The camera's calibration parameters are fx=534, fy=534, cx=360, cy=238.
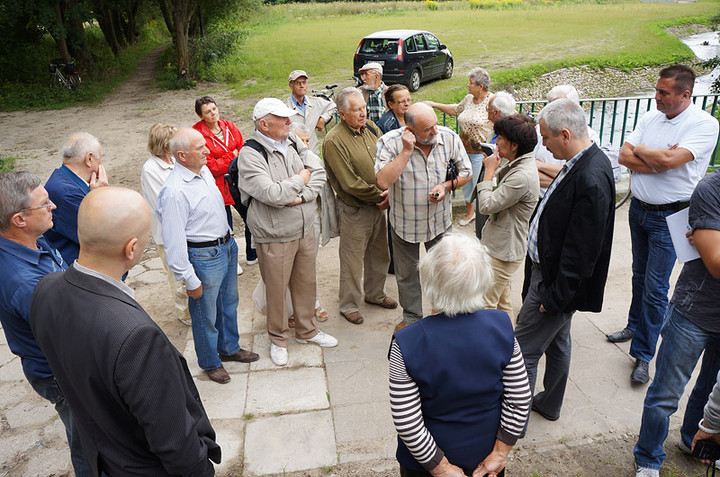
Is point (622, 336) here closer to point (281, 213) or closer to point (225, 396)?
point (281, 213)

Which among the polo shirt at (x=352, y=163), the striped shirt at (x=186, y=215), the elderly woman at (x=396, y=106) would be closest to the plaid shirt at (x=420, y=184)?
the polo shirt at (x=352, y=163)

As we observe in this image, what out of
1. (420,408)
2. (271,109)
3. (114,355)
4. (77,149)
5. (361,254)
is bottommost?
(361,254)

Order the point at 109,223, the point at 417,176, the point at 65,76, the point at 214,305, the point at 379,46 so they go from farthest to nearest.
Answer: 1. the point at 65,76
2. the point at 379,46
3. the point at 417,176
4. the point at 214,305
5. the point at 109,223

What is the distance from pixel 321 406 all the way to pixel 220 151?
2.73 meters

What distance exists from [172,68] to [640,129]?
19.7 m

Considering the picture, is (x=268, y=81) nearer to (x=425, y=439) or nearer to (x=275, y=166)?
(x=275, y=166)

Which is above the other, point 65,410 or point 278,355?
point 65,410

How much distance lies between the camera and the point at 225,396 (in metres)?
3.88

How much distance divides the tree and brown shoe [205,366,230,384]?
16268 millimetres

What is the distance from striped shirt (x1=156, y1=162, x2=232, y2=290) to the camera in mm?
3457

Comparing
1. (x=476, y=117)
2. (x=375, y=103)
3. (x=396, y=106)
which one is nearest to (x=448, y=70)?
(x=375, y=103)

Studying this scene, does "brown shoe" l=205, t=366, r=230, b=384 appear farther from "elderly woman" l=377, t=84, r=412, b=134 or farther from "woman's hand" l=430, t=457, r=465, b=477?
"elderly woman" l=377, t=84, r=412, b=134

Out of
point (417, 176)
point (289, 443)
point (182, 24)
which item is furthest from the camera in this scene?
point (182, 24)

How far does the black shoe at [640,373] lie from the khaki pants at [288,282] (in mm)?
2442
